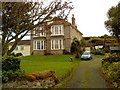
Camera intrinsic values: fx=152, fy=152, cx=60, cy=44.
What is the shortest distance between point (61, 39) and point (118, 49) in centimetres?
1429

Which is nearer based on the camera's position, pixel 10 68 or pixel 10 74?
pixel 10 74

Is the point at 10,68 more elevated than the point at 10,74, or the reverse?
the point at 10,68

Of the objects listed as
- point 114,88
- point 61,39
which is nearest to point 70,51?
point 61,39

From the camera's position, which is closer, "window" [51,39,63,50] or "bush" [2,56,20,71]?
"bush" [2,56,20,71]

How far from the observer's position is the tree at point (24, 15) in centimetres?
813

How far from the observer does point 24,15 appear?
8695 millimetres

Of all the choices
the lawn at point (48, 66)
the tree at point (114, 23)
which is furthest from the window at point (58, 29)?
the lawn at point (48, 66)

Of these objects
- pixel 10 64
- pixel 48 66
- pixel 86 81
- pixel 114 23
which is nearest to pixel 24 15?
pixel 10 64

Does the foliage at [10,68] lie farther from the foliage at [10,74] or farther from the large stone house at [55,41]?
the large stone house at [55,41]

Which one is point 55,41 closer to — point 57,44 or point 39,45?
point 57,44

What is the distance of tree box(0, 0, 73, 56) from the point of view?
320 inches

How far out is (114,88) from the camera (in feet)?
29.8

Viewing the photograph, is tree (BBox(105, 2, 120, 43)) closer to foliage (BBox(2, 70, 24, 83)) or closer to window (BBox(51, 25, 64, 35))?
window (BBox(51, 25, 64, 35))

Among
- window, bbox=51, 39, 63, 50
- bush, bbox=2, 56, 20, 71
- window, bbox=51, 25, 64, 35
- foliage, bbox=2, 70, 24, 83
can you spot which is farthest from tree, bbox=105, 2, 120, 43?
foliage, bbox=2, 70, 24, 83
